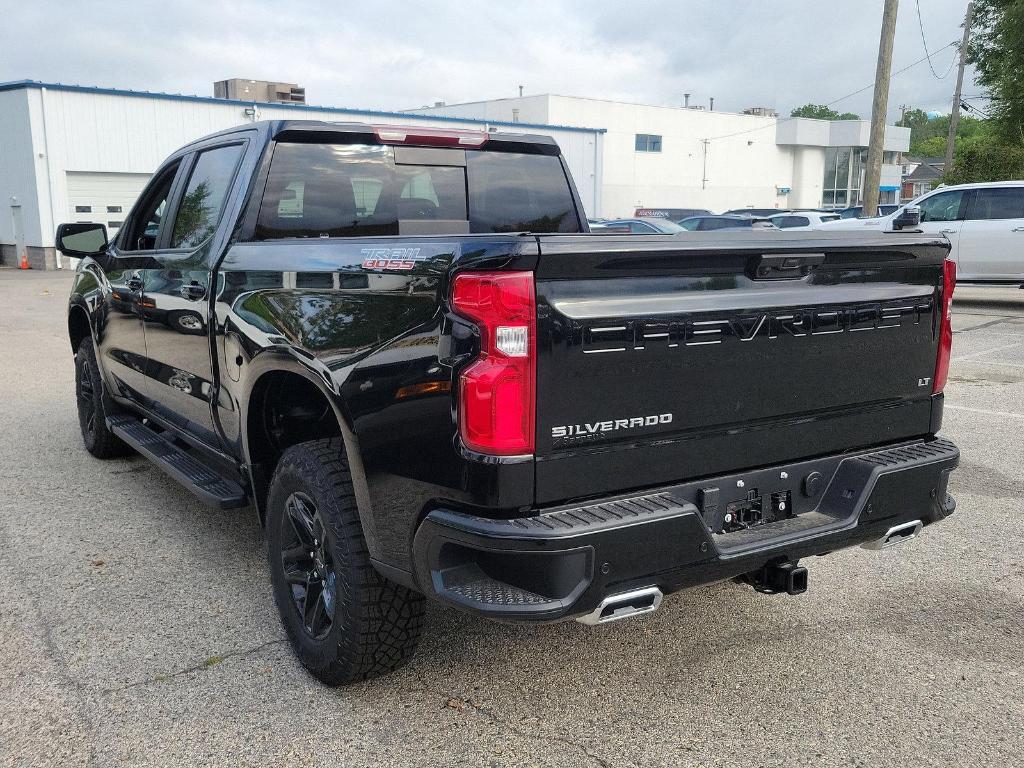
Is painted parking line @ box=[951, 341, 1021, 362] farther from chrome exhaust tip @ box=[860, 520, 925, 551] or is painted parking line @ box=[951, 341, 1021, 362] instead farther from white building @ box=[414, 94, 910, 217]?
white building @ box=[414, 94, 910, 217]

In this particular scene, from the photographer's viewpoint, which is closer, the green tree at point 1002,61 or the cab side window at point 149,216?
the cab side window at point 149,216

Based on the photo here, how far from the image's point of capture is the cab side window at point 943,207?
1516cm

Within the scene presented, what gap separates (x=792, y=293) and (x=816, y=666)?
55.1 inches

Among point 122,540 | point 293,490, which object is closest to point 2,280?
point 122,540

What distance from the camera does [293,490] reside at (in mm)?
3291

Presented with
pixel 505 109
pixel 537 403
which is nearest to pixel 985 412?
pixel 537 403

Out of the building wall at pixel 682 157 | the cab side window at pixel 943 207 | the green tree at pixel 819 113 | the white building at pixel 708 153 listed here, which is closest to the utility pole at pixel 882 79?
the cab side window at pixel 943 207

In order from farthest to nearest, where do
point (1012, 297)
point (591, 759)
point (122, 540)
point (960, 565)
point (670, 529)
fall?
point (1012, 297) < point (122, 540) < point (960, 565) < point (591, 759) < point (670, 529)

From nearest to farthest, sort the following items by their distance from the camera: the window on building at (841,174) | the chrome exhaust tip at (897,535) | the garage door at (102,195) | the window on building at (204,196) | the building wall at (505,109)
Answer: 1. the chrome exhaust tip at (897,535)
2. the window on building at (204,196)
3. the garage door at (102,195)
4. the building wall at (505,109)
5. the window on building at (841,174)

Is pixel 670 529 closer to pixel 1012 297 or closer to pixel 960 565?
pixel 960 565

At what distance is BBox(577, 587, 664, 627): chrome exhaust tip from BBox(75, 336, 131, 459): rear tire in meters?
4.23

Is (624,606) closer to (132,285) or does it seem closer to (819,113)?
(132,285)

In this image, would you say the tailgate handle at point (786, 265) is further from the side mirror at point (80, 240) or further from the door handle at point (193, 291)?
the side mirror at point (80, 240)

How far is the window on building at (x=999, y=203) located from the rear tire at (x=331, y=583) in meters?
14.3
